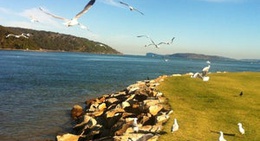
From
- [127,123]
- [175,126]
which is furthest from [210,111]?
[127,123]

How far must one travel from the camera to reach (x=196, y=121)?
24516mm

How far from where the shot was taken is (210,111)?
27688mm

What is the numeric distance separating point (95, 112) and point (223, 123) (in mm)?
13025

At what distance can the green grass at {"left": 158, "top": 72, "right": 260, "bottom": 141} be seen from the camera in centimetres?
2158

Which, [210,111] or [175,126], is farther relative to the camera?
[210,111]

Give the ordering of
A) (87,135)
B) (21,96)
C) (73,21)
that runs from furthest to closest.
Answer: (21,96) < (87,135) < (73,21)

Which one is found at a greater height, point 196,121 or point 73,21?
point 73,21

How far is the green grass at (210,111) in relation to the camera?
2158cm

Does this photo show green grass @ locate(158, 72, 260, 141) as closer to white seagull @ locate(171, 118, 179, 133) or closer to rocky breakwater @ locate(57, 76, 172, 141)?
white seagull @ locate(171, 118, 179, 133)

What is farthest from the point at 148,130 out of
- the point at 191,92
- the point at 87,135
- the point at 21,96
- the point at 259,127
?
the point at 21,96

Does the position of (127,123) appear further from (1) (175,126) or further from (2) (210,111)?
(2) (210,111)

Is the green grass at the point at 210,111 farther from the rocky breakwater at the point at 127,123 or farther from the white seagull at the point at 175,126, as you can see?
the rocky breakwater at the point at 127,123

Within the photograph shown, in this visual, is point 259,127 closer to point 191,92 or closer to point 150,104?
point 150,104

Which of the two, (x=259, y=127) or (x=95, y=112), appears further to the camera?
(x=95, y=112)
